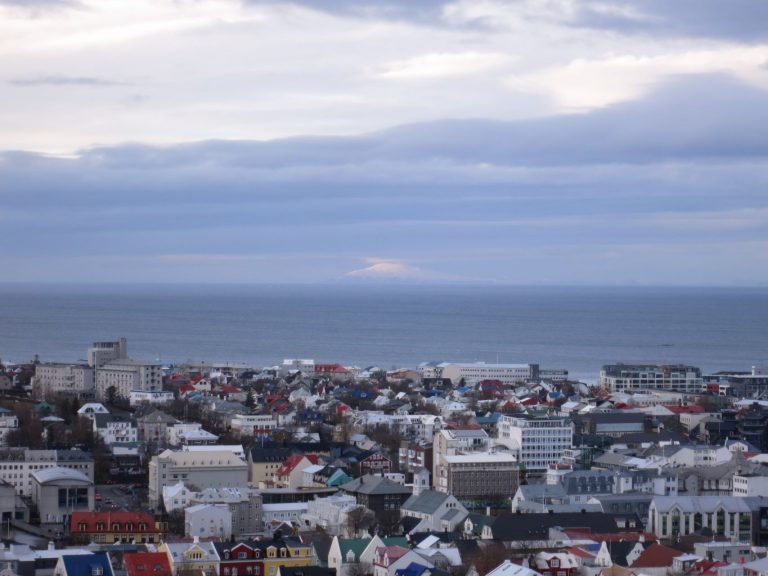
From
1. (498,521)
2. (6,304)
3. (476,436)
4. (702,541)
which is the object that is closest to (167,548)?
(498,521)

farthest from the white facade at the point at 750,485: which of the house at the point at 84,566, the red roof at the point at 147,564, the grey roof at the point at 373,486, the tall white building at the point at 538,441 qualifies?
the house at the point at 84,566

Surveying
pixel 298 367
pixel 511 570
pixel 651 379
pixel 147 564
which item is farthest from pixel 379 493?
pixel 298 367

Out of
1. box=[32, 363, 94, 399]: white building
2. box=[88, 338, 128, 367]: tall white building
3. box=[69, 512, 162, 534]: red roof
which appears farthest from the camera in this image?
box=[88, 338, 128, 367]: tall white building

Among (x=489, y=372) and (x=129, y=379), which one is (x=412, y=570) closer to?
(x=129, y=379)

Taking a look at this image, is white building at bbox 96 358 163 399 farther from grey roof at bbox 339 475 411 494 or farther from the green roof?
the green roof

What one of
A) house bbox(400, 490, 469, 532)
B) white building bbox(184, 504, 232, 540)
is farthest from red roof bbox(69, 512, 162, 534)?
house bbox(400, 490, 469, 532)

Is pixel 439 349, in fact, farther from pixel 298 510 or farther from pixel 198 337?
pixel 298 510
